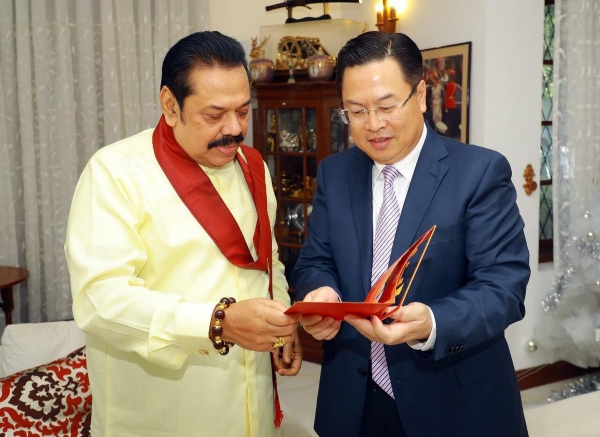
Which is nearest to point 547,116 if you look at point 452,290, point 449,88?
point 449,88

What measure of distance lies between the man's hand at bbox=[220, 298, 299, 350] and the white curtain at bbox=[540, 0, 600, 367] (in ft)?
9.72

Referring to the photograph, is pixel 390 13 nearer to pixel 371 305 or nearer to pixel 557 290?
pixel 557 290

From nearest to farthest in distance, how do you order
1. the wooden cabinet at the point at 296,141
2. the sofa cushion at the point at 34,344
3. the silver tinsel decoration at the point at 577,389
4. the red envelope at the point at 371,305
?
the red envelope at the point at 371,305, the sofa cushion at the point at 34,344, the silver tinsel decoration at the point at 577,389, the wooden cabinet at the point at 296,141

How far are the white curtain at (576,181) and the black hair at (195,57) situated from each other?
2918 mm

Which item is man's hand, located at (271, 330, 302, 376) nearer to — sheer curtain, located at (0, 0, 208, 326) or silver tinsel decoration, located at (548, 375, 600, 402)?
silver tinsel decoration, located at (548, 375, 600, 402)

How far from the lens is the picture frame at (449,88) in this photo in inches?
155

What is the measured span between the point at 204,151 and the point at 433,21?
Answer: 118 inches

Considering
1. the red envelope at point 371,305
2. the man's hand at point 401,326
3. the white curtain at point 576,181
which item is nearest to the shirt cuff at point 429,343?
the man's hand at point 401,326

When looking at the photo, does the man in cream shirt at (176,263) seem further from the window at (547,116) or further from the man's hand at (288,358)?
the window at (547,116)

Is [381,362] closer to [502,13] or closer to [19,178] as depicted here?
[502,13]

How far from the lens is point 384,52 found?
1680 mm

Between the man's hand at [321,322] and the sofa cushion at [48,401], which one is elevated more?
the man's hand at [321,322]

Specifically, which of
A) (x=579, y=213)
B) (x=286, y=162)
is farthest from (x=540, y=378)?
(x=286, y=162)

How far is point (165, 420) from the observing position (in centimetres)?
167
